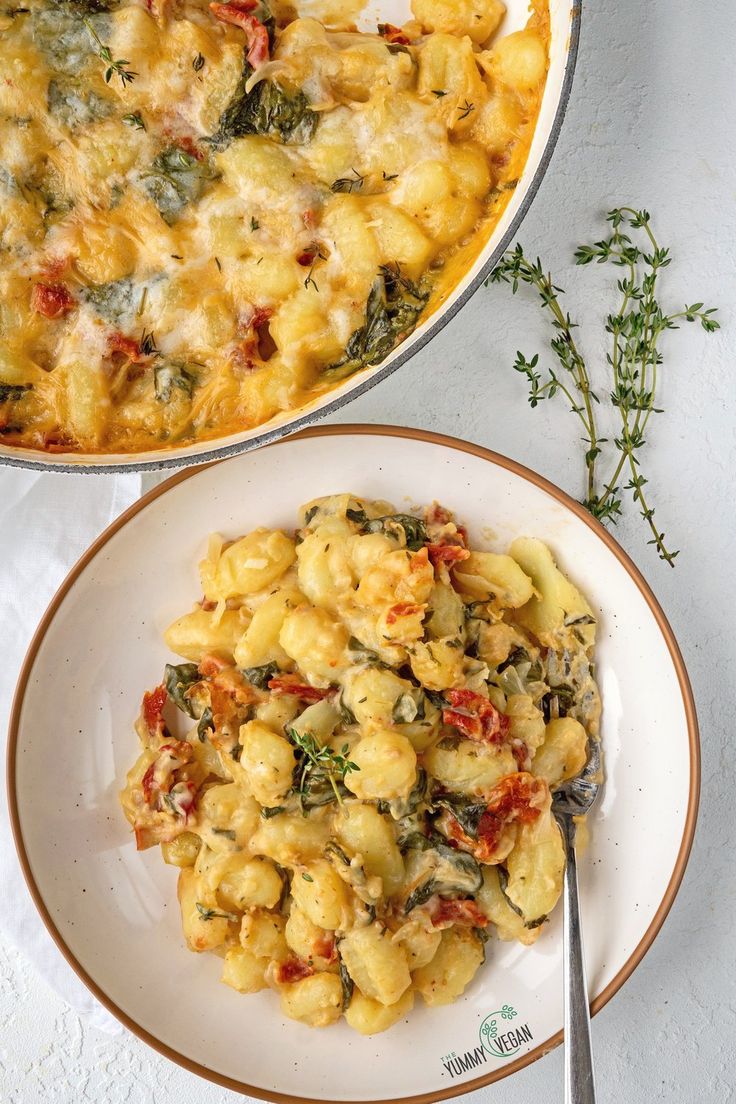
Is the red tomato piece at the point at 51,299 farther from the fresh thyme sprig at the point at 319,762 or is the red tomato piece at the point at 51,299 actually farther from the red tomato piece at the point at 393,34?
the fresh thyme sprig at the point at 319,762

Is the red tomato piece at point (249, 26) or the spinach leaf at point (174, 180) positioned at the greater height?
the red tomato piece at point (249, 26)

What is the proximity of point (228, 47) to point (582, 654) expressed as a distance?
1.21 metres

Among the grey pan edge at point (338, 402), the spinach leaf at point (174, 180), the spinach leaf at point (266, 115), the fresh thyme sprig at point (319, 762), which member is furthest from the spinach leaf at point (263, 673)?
the spinach leaf at point (266, 115)

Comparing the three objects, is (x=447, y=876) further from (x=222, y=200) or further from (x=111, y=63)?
(x=111, y=63)

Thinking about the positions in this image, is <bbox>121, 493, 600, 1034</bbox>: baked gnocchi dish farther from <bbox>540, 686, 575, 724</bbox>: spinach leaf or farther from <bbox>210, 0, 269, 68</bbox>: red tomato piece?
<bbox>210, 0, 269, 68</bbox>: red tomato piece

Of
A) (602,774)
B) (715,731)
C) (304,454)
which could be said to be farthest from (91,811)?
(715,731)

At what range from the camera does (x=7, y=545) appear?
2.07 meters

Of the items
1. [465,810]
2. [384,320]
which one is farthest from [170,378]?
[465,810]

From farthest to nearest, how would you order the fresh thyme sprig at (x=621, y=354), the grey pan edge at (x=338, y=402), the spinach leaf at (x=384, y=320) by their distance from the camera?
the fresh thyme sprig at (x=621, y=354)
the spinach leaf at (x=384, y=320)
the grey pan edge at (x=338, y=402)

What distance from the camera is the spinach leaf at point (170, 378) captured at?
1576 mm

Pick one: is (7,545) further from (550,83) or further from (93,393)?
(550,83)

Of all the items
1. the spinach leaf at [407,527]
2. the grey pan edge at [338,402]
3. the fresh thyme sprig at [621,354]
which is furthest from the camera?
the fresh thyme sprig at [621,354]

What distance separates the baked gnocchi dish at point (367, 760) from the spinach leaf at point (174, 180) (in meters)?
0.59

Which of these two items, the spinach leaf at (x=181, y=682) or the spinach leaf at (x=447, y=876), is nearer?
the spinach leaf at (x=447, y=876)
